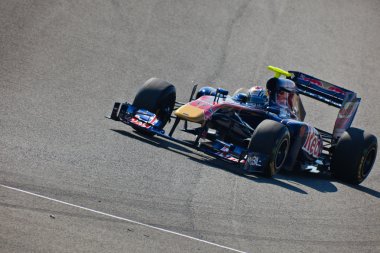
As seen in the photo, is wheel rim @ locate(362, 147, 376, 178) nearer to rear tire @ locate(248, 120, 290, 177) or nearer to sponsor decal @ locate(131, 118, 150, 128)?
rear tire @ locate(248, 120, 290, 177)

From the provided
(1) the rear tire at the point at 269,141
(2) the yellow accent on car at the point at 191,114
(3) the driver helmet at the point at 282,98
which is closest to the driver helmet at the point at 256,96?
(3) the driver helmet at the point at 282,98

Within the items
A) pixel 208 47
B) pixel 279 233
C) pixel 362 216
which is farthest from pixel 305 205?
pixel 208 47

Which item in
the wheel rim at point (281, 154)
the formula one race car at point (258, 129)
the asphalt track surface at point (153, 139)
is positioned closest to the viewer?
the asphalt track surface at point (153, 139)

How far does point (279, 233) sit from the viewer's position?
986cm

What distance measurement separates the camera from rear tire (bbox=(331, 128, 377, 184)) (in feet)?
45.6

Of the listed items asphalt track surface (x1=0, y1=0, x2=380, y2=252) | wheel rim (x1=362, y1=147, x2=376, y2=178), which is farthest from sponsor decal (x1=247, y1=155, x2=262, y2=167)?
wheel rim (x1=362, y1=147, x2=376, y2=178)

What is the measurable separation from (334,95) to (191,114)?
3.40 metres

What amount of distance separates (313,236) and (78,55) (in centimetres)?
950

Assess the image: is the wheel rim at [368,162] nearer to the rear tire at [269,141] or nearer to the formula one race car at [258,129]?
the formula one race car at [258,129]

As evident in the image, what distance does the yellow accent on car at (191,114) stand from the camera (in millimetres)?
12962

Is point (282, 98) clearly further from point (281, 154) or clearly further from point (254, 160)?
point (254, 160)

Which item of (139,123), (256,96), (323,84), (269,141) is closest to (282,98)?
(256,96)

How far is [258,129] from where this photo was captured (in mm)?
12484

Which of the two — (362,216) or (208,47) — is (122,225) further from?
(208,47)
